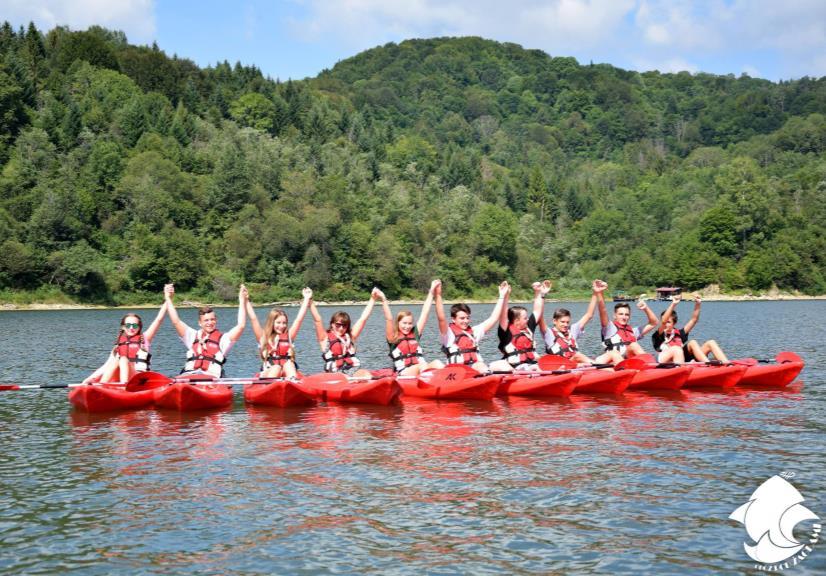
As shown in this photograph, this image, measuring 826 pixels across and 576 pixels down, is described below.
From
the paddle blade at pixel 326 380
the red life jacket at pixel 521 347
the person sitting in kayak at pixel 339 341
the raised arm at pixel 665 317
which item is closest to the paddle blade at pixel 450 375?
the person sitting in kayak at pixel 339 341

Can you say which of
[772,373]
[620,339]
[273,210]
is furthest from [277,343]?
[273,210]

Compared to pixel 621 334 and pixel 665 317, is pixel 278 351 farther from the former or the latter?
pixel 665 317

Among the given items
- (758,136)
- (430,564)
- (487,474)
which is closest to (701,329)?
(487,474)

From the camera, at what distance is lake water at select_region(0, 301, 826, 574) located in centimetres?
752

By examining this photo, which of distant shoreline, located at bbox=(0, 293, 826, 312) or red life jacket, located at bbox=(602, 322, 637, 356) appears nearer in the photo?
red life jacket, located at bbox=(602, 322, 637, 356)

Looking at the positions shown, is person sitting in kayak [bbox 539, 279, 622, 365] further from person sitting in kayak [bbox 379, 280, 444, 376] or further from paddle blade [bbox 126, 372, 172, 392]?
paddle blade [bbox 126, 372, 172, 392]

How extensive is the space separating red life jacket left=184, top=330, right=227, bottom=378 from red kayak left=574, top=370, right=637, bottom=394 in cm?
647

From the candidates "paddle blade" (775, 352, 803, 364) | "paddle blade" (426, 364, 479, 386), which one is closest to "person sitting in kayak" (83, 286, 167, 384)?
"paddle blade" (426, 364, 479, 386)

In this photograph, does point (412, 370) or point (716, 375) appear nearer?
point (412, 370)

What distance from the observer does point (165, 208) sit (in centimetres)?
8844

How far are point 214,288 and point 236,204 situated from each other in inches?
631

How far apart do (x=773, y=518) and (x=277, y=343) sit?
9048mm

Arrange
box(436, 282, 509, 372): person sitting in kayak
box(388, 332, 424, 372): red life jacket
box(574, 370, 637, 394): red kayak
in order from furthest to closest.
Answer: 1. box(388, 332, 424, 372): red life jacket
2. box(574, 370, 637, 394): red kayak
3. box(436, 282, 509, 372): person sitting in kayak

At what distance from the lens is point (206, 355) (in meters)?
15.6
